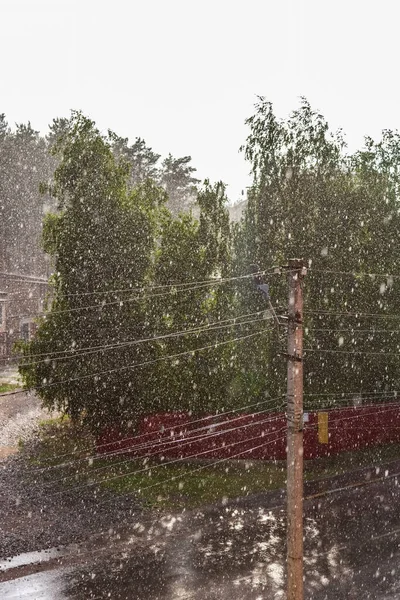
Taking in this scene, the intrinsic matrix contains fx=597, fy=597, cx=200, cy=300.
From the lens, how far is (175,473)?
Result: 2195 centimetres

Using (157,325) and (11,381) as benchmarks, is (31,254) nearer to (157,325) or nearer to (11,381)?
(11,381)

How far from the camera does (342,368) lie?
25.9 meters

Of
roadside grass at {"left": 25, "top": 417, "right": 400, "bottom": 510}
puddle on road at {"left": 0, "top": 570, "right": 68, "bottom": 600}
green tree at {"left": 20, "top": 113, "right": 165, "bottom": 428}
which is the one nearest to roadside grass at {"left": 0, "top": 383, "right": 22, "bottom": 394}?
roadside grass at {"left": 25, "top": 417, "right": 400, "bottom": 510}

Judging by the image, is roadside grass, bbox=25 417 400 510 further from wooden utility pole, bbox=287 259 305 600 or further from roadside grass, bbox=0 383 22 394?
roadside grass, bbox=0 383 22 394

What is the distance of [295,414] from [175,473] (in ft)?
41.4

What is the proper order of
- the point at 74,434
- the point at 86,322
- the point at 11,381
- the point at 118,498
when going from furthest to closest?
the point at 11,381 → the point at 74,434 → the point at 86,322 → the point at 118,498

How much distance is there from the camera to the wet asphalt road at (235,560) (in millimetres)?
13703

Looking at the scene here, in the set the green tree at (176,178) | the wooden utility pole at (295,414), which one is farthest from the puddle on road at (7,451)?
the green tree at (176,178)

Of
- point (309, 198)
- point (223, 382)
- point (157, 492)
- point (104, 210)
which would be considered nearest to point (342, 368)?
point (223, 382)

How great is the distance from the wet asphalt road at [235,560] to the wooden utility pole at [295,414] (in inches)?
147

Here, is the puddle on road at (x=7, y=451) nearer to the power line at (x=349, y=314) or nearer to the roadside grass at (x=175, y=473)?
the roadside grass at (x=175, y=473)

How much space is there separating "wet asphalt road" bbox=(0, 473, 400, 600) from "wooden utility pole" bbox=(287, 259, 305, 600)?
374cm

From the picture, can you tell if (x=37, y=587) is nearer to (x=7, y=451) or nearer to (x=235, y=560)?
(x=235, y=560)

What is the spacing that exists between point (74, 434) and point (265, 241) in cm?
1211
